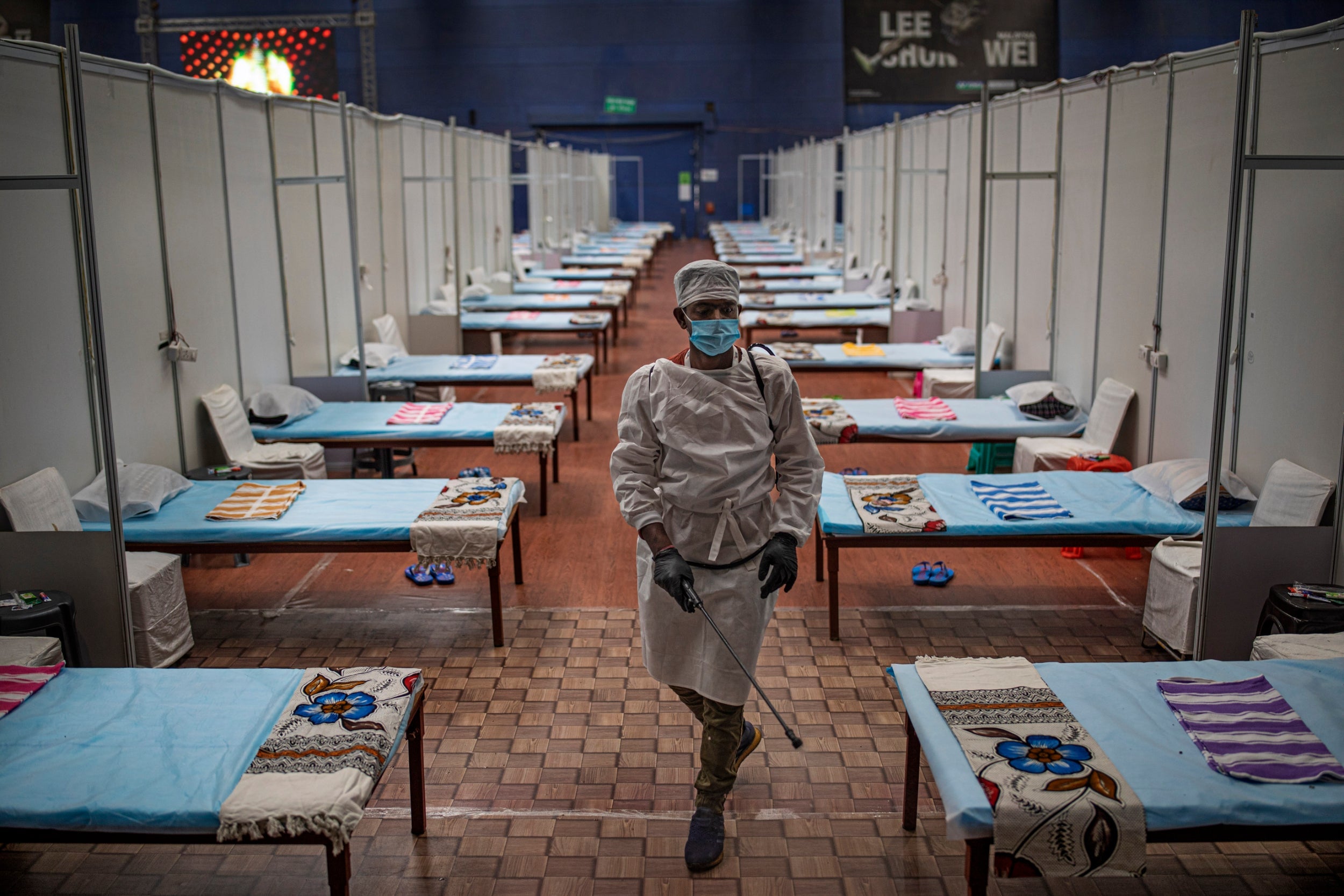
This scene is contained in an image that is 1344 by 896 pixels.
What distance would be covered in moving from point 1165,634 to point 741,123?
2194 cm

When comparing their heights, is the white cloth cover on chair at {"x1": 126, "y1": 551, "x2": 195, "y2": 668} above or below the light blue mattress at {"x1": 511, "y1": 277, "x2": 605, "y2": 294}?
below

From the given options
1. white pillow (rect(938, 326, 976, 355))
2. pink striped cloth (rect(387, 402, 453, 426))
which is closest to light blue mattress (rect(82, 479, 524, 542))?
pink striped cloth (rect(387, 402, 453, 426))

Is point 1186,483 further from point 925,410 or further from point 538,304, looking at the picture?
point 538,304

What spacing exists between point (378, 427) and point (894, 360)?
4111 mm

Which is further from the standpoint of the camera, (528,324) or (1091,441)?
(528,324)

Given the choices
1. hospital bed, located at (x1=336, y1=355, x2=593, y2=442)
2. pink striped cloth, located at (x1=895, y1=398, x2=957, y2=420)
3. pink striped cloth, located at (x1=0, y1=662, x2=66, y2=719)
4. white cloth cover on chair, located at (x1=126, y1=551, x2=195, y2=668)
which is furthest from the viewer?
hospital bed, located at (x1=336, y1=355, x2=593, y2=442)

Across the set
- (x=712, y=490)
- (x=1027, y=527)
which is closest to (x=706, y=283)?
(x=712, y=490)

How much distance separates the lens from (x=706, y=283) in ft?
9.68

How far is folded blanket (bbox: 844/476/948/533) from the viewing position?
4.63 meters

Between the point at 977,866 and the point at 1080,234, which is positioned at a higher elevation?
the point at 1080,234

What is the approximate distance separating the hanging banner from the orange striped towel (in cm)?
1131

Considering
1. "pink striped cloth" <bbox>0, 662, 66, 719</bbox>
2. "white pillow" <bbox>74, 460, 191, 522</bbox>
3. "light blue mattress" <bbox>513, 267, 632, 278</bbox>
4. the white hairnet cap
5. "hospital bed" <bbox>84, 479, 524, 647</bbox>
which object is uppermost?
the white hairnet cap

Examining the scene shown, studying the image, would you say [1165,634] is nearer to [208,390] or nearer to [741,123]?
[208,390]

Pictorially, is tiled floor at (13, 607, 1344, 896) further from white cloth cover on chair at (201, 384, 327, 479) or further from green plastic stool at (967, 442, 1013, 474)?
green plastic stool at (967, 442, 1013, 474)
